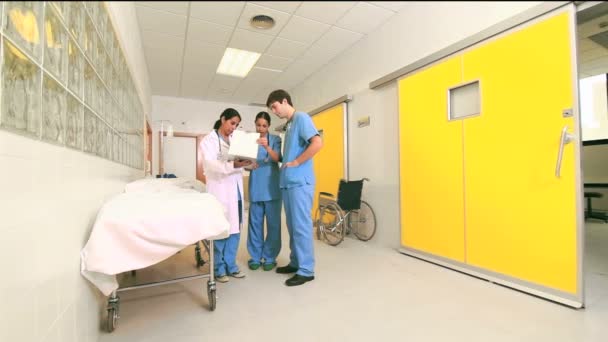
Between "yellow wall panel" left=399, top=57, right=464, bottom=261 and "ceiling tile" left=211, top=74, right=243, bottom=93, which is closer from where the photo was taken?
"ceiling tile" left=211, top=74, right=243, bottom=93

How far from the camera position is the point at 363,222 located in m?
3.39

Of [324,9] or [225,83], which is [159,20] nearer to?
[324,9]

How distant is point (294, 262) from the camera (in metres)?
2.18

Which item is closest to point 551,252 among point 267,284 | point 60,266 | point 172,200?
point 267,284

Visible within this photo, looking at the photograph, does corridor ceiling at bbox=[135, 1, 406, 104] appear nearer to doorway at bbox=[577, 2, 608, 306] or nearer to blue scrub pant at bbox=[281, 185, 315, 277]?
blue scrub pant at bbox=[281, 185, 315, 277]

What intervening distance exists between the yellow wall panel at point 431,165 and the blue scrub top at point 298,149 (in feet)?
3.89

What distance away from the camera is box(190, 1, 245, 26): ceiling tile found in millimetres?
303

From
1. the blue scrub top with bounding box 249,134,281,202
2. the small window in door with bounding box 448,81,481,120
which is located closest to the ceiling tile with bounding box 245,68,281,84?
the blue scrub top with bounding box 249,134,281,202

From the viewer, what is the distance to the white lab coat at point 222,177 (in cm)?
181

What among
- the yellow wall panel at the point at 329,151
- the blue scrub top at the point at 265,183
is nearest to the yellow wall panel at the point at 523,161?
the yellow wall panel at the point at 329,151

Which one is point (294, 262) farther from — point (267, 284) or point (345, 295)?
point (345, 295)

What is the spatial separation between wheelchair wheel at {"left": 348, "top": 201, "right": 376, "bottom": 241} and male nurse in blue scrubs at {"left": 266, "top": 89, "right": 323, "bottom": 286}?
136 cm

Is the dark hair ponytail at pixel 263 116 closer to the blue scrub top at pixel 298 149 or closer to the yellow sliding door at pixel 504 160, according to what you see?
the blue scrub top at pixel 298 149

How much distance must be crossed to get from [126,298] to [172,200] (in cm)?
98
